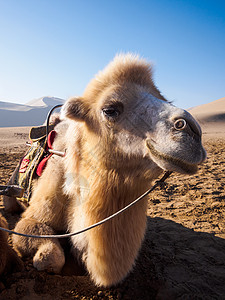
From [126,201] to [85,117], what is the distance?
0.81 meters

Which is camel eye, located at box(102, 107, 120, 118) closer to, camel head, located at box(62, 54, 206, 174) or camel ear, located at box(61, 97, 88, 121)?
camel head, located at box(62, 54, 206, 174)

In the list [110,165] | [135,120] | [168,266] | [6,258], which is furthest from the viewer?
[168,266]

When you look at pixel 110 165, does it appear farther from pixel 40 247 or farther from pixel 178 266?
pixel 178 266

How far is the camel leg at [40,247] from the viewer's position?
2.02 metres

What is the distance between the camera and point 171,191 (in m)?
5.14

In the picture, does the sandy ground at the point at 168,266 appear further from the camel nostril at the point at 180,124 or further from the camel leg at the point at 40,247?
the camel nostril at the point at 180,124

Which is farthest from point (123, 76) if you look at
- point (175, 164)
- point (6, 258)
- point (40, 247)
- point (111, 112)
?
point (6, 258)

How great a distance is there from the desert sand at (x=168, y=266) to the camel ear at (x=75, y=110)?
0.90 meters

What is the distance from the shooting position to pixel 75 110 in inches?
73.8

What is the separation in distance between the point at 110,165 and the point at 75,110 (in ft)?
1.83

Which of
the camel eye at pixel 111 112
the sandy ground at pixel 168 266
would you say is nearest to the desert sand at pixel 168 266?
the sandy ground at pixel 168 266

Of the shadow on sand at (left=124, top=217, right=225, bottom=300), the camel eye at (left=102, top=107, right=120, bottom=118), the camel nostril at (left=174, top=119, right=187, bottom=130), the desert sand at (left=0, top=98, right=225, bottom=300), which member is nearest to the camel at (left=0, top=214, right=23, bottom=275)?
the desert sand at (left=0, top=98, right=225, bottom=300)

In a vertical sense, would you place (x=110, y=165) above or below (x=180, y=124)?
below

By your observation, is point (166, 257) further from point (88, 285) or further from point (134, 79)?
point (134, 79)
